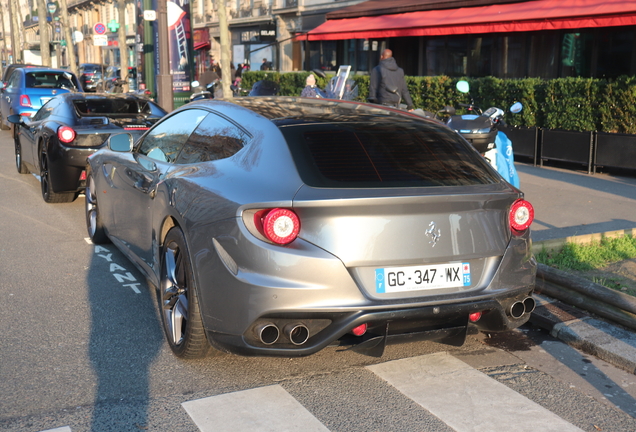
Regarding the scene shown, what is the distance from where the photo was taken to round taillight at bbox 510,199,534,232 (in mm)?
4164

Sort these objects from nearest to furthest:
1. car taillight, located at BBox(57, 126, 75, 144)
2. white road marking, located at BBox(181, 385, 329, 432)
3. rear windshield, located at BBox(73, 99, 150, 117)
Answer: white road marking, located at BBox(181, 385, 329, 432), car taillight, located at BBox(57, 126, 75, 144), rear windshield, located at BBox(73, 99, 150, 117)

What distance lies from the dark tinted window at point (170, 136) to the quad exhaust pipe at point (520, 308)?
90.8 inches

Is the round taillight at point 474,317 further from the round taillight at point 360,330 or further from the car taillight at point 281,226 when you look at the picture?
the car taillight at point 281,226

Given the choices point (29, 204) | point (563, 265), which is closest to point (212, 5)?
point (29, 204)

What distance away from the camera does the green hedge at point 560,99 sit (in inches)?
498

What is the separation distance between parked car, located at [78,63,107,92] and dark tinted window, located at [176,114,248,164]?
2926 centimetres

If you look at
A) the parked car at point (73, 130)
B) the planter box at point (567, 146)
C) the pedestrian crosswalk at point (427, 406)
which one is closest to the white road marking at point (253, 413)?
the pedestrian crosswalk at point (427, 406)

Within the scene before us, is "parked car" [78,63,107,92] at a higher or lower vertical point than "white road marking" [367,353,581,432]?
higher

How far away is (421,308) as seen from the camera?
3822 millimetres

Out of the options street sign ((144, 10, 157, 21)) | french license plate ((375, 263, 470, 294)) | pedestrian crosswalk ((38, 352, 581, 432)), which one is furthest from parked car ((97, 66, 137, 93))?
french license plate ((375, 263, 470, 294))

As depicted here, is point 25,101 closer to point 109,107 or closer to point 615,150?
point 109,107

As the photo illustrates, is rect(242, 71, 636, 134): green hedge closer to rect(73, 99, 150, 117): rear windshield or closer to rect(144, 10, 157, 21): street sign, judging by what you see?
rect(73, 99, 150, 117): rear windshield

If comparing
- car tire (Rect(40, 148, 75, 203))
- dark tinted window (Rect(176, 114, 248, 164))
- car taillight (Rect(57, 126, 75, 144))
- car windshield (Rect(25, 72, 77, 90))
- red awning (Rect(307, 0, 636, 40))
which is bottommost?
car tire (Rect(40, 148, 75, 203))

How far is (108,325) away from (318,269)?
1990 mm
